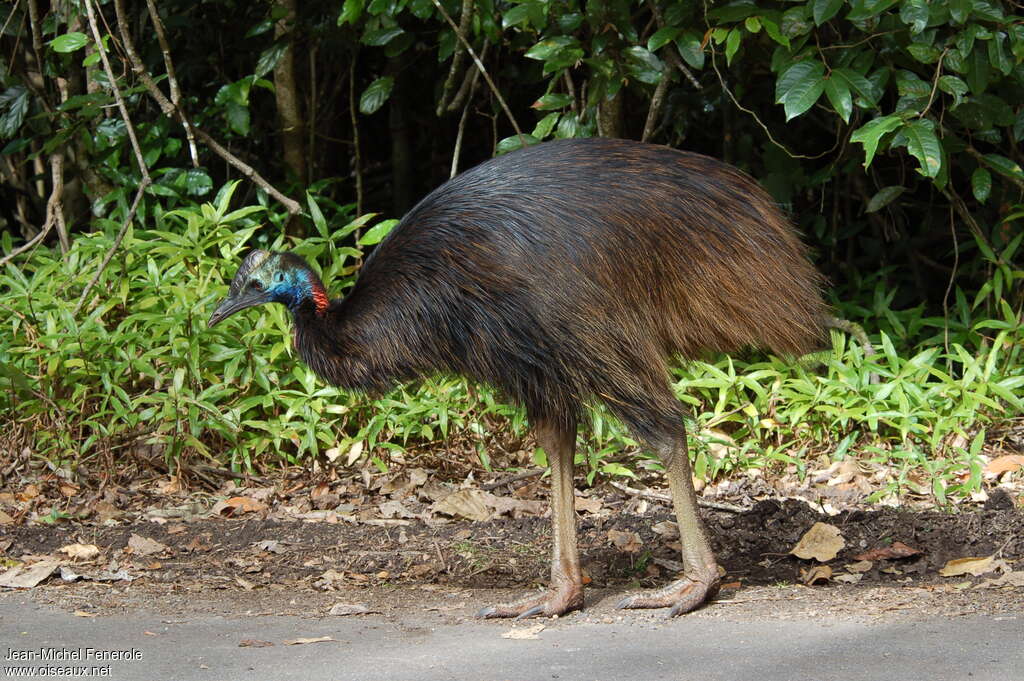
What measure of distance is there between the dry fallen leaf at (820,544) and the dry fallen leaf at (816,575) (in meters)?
0.08

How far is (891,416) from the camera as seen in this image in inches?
203

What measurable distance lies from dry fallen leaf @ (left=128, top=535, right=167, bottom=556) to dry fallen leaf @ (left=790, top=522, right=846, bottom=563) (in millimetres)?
2192

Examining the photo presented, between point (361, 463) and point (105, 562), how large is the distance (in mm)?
1297

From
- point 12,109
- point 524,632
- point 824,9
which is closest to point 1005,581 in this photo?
point 524,632

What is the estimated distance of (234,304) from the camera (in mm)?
4039

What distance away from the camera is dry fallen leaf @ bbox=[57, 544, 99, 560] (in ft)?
14.5

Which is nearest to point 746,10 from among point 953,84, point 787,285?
point 953,84

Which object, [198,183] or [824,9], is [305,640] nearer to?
[824,9]

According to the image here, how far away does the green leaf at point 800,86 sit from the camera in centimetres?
427

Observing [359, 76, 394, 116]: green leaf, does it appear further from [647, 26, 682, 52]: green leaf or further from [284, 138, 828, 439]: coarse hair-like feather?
[284, 138, 828, 439]: coarse hair-like feather

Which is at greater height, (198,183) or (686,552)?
(198,183)

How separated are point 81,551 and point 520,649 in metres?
1.88

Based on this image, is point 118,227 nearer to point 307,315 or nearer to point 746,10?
point 307,315

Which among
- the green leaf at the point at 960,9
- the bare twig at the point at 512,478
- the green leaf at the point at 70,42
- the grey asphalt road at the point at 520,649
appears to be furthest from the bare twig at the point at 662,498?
the green leaf at the point at 70,42
